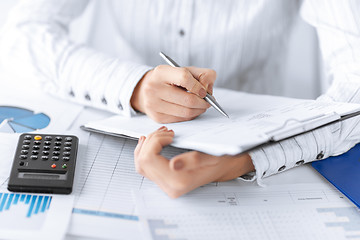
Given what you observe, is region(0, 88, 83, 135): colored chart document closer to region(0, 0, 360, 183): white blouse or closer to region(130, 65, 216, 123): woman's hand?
region(0, 0, 360, 183): white blouse

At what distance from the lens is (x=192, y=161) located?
532 millimetres

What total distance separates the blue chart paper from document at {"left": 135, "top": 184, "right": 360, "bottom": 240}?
0.04 ft

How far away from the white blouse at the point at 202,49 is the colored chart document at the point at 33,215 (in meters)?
0.27

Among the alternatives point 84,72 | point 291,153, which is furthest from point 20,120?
point 291,153

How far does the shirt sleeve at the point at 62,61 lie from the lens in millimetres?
788

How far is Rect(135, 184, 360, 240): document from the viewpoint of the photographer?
0.50 metres

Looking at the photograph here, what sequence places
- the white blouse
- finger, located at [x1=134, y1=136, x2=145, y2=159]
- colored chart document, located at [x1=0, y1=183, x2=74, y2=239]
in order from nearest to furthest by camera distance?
1. colored chart document, located at [x1=0, y1=183, x2=74, y2=239]
2. finger, located at [x1=134, y1=136, x2=145, y2=159]
3. the white blouse

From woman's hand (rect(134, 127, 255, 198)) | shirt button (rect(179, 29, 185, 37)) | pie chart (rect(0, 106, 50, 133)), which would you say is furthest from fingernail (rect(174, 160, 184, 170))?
shirt button (rect(179, 29, 185, 37))

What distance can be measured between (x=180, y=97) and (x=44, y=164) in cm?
23

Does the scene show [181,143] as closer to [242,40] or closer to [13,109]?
[13,109]

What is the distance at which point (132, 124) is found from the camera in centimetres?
70

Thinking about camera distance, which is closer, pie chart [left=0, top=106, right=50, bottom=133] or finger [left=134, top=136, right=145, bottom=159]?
finger [left=134, top=136, right=145, bottom=159]

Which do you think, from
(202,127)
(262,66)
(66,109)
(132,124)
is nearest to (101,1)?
(262,66)

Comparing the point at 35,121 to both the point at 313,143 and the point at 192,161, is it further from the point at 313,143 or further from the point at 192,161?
the point at 313,143
